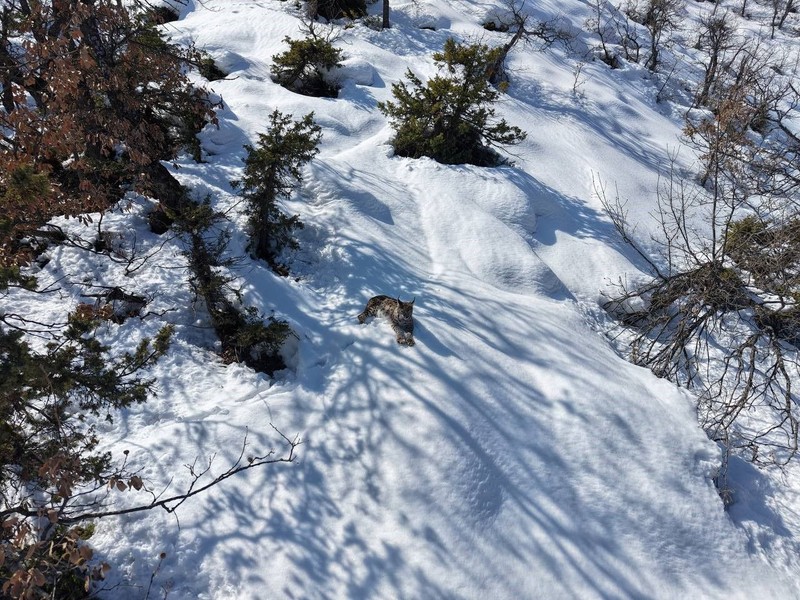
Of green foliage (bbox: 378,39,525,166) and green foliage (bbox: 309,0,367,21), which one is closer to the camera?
green foliage (bbox: 378,39,525,166)

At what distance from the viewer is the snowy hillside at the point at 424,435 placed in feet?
12.5

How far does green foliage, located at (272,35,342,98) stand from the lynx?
8.79m

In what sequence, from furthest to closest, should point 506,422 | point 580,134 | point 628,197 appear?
1. point 580,134
2. point 628,197
3. point 506,422

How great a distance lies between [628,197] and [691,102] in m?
11.0

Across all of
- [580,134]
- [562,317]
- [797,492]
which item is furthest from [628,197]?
[797,492]

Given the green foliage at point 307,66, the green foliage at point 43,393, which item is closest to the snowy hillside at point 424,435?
the green foliage at point 43,393

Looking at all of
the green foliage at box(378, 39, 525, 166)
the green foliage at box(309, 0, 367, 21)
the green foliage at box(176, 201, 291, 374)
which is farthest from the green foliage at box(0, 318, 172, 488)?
the green foliage at box(309, 0, 367, 21)

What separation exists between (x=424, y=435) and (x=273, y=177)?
3.88 metres

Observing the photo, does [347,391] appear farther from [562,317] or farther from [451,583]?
[562,317]

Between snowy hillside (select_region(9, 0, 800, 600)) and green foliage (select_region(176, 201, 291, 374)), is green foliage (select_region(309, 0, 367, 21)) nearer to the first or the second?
snowy hillside (select_region(9, 0, 800, 600))

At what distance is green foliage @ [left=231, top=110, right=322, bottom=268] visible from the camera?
19.3ft

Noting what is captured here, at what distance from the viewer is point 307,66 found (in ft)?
40.8

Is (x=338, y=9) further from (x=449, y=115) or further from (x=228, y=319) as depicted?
(x=228, y=319)

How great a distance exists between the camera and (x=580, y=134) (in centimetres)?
1314
